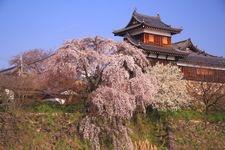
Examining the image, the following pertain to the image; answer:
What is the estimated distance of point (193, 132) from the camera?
1950 cm

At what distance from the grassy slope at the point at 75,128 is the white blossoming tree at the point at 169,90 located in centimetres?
42

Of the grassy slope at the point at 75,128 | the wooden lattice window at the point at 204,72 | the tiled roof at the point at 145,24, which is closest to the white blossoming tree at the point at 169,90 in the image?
the grassy slope at the point at 75,128

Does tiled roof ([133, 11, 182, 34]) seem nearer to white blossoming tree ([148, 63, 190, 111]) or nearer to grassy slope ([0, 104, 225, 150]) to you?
white blossoming tree ([148, 63, 190, 111])

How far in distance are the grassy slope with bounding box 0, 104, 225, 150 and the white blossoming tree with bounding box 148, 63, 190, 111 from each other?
42 centimetres

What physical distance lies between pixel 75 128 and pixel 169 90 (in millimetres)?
5792

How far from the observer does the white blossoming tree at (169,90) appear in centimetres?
1970

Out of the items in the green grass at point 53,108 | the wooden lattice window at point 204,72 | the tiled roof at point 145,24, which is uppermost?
the tiled roof at point 145,24

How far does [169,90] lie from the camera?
20391mm

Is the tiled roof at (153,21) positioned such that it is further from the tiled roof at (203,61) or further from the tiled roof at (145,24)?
the tiled roof at (203,61)

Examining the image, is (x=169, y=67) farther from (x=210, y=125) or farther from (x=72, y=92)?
(x=72, y=92)

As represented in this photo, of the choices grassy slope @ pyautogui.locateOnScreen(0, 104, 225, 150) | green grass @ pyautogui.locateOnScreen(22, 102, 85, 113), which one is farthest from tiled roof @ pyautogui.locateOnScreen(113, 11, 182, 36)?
green grass @ pyautogui.locateOnScreen(22, 102, 85, 113)

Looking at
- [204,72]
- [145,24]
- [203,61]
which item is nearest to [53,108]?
[145,24]

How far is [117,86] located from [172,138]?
11.2ft

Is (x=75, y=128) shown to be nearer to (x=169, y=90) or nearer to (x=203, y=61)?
(x=169, y=90)
